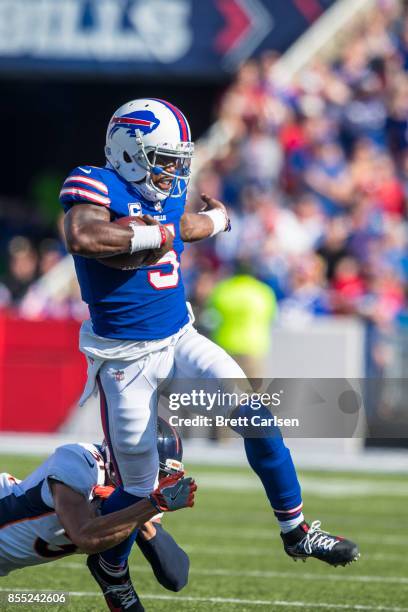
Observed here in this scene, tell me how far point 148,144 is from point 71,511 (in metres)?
1.48

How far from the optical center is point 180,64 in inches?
668

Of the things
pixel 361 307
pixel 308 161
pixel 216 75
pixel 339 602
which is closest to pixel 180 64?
pixel 216 75

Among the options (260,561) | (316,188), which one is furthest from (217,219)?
(316,188)

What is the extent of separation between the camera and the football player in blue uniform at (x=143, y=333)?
5.11 m

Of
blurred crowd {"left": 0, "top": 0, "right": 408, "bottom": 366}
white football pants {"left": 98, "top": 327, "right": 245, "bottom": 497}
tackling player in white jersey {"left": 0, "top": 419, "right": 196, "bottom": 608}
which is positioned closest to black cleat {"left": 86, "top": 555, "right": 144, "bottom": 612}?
tackling player in white jersey {"left": 0, "top": 419, "right": 196, "bottom": 608}

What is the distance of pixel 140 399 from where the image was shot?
205 inches

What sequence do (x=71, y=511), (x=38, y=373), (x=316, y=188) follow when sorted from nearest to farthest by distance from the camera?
(x=71, y=511) < (x=38, y=373) < (x=316, y=188)

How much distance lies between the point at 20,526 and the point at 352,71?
10684mm

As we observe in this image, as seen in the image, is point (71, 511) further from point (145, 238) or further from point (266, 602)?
point (266, 602)

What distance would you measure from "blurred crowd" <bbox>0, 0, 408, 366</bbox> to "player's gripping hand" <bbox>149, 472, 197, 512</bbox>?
296 inches

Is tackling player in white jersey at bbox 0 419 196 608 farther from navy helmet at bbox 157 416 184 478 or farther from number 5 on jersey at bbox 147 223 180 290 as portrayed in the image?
number 5 on jersey at bbox 147 223 180 290

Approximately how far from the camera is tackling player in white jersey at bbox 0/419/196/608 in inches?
195

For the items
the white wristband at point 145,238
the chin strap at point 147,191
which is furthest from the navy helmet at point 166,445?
the chin strap at point 147,191

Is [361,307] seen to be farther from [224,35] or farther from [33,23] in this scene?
[33,23]
